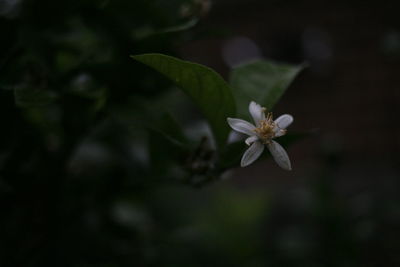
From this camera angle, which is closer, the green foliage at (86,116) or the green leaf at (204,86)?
the green leaf at (204,86)

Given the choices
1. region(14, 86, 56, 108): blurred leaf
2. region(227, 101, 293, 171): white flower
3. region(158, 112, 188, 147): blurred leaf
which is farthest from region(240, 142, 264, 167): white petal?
region(14, 86, 56, 108): blurred leaf

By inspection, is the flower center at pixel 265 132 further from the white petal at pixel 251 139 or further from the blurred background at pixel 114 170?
the blurred background at pixel 114 170

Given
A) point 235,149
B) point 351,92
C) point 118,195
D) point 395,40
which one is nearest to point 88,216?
point 118,195

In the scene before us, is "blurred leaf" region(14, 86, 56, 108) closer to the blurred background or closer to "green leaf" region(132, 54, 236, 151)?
the blurred background

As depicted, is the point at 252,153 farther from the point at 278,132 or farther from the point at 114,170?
the point at 114,170

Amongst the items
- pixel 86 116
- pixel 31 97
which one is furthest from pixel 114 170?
pixel 31 97

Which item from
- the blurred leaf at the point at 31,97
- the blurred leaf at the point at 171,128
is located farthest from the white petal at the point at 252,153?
the blurred leaf at the point at 31,97

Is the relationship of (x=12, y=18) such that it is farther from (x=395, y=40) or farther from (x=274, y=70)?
(x=395, y=40)
